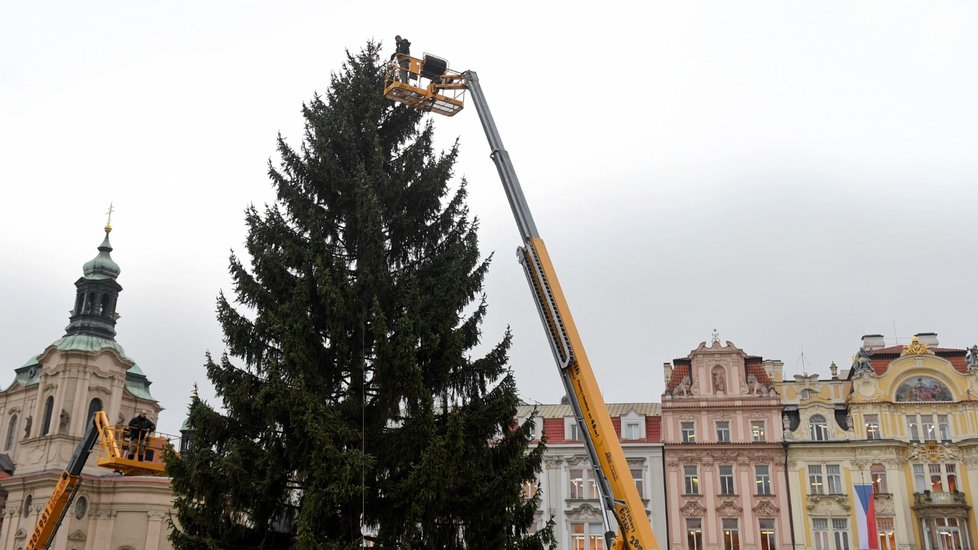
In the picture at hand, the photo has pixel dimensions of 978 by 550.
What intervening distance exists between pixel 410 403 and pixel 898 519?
3741cm

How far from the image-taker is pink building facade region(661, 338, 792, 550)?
1886 inches

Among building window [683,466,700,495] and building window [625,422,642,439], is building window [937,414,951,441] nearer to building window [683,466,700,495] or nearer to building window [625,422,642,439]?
building window [683,466,700,495]

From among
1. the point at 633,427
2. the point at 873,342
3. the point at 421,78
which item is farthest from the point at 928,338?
the point at 421,78

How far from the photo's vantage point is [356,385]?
19.2m

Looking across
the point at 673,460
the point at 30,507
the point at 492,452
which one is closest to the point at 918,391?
the point at 673,460

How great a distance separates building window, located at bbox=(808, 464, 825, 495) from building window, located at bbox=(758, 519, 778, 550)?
279cm

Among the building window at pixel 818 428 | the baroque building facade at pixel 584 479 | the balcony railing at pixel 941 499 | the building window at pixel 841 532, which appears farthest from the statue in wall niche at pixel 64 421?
the balcony railing at pixel 941 499

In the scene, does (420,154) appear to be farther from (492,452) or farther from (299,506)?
(299,506)

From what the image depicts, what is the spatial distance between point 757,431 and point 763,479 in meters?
2.64

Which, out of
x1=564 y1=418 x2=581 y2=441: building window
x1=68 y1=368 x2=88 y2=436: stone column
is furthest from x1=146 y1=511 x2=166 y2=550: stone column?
x1=564 y1=418 x2=581 y2=441: building window

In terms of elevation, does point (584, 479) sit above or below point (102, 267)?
below

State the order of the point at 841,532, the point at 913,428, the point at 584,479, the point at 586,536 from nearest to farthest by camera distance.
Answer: the point at 841,532 → the point at 913,428 → the point at 586,536 → the point at 584,479

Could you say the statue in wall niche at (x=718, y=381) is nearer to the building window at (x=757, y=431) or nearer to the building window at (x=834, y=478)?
the building window at (x=757, y=431)

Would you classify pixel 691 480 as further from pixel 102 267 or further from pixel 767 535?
pixel 102 267
